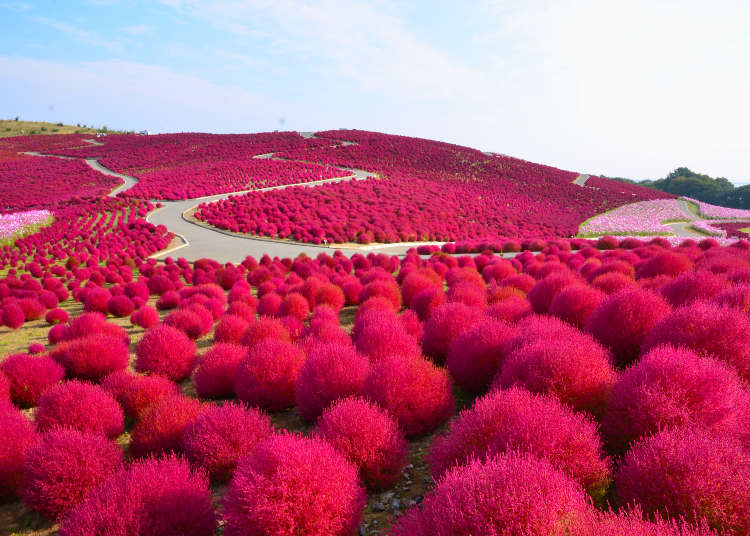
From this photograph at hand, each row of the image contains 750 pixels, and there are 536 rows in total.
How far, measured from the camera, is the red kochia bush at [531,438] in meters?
2.68

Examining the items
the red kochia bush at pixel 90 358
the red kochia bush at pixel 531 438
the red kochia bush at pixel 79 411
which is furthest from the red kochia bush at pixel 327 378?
the red kochia bush at pixel 90 358

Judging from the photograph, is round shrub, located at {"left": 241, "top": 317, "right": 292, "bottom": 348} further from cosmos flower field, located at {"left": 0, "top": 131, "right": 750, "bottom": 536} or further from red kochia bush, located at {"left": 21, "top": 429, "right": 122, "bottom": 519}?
red kochia bush, located at {"left": 21, "top": 429, "right": 122, "bottom": 519}

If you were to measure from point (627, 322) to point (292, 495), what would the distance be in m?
4.14

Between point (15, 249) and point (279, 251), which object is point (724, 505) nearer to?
point (279, 251)

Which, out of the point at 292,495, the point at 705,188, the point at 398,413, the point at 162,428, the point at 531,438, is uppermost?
the point at 705,188

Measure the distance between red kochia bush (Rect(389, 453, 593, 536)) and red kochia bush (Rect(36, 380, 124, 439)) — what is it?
14.4 feet

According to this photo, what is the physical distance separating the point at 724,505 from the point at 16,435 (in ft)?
19.7

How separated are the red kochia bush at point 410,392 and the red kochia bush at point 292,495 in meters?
1.28

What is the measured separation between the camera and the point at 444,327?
6250 millimetres

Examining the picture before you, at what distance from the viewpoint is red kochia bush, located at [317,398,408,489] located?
3592 mm

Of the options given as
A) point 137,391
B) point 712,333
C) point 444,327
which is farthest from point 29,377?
point 712,333

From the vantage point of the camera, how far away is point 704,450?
7.73 ft

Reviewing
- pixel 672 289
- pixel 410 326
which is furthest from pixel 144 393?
pixel 672 289

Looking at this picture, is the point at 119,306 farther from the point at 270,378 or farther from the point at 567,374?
the point at 567,374
